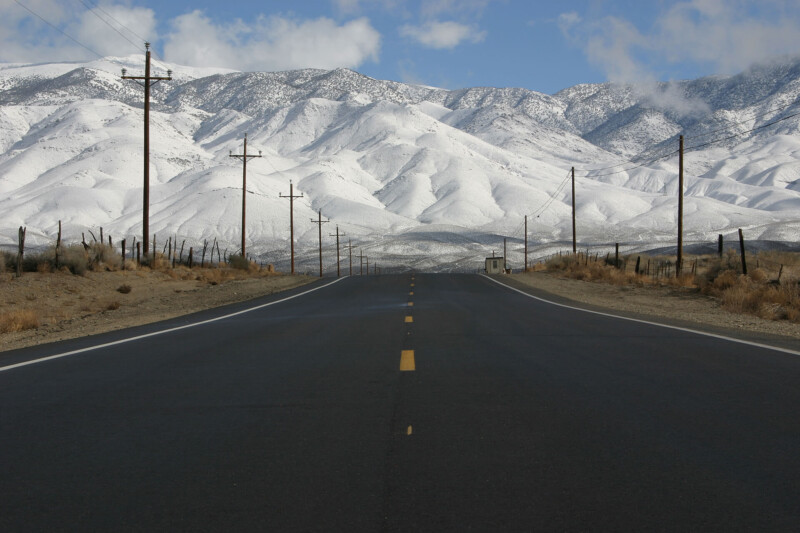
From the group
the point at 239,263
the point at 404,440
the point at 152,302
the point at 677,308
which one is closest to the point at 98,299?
the point at 152,302

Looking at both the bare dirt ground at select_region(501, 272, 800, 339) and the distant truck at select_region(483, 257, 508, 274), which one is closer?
the bare dirt ground at select_region(501, 272, 800, 339)

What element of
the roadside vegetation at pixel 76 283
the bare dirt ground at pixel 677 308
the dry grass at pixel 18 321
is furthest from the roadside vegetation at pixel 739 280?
the roadside vegetation at pixel 76 283

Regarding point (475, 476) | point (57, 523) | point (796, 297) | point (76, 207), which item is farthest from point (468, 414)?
point (76, 207)

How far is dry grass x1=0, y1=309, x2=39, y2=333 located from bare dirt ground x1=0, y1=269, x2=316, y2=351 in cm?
14

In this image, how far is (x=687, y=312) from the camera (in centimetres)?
2250

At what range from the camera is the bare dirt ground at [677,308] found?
55.4ft

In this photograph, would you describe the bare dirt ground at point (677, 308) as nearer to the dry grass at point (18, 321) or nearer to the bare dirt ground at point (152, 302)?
the bare dirt ground at point (152, 302)

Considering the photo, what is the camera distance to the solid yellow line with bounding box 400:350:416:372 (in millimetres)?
9891

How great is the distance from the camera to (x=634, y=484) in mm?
5074

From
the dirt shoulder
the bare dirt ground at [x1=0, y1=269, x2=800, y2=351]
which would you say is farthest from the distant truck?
the dirt shoulder

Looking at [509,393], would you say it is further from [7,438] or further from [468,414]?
[7,438]

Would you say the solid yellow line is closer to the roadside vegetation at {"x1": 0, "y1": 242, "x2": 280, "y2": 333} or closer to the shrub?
the roadside vegetation at {"x1": 0, "y1": 242, "x2": 280, "y2": 333}

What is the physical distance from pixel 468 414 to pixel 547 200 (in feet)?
547

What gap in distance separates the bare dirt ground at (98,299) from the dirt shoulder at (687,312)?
39.1ft
